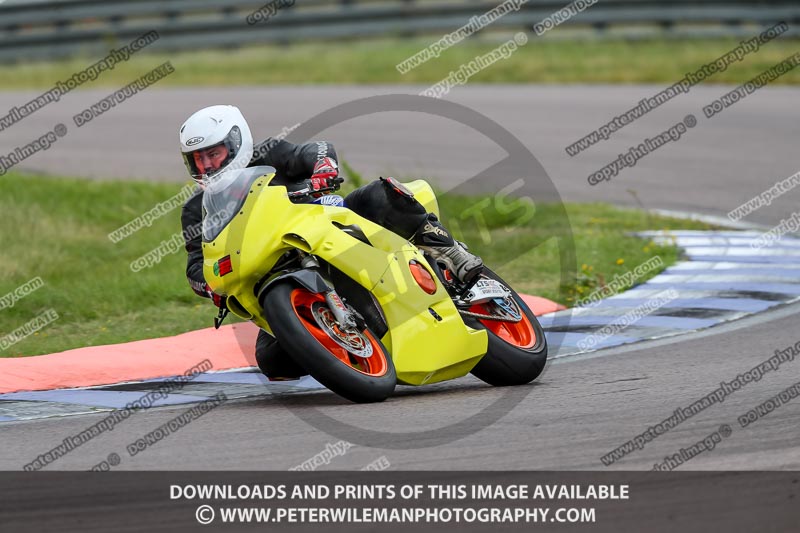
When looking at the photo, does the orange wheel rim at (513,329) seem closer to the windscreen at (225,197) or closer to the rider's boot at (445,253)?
the rider's boot at (445,253)

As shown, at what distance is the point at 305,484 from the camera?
491cm

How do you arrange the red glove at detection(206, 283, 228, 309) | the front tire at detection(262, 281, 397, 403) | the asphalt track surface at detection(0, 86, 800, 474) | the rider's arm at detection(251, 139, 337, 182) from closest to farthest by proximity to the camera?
the asphalt track surface at detection(0, 86, 800, 474) < the front tire at detection(262, 281, 397, 403) < the red glove at detection(206, 283, 228, 309) < the rider's arm at detection(251, 139, 337, 182)

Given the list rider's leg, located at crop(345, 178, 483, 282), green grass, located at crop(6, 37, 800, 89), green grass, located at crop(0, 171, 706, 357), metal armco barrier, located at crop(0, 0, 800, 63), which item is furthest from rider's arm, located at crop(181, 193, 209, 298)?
metal armco barrier, located at crop(0, 0, 800, 63)

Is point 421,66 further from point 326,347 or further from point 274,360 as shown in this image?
point 326,347

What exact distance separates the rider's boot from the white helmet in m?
1.05

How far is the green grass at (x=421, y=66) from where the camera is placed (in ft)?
68.6

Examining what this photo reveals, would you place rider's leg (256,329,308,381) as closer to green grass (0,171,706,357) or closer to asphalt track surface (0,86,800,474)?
asphalt track surface (0,86,800,474)

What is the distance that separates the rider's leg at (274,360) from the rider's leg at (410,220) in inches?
34.8

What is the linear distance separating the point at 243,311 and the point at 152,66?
1883 centimetres

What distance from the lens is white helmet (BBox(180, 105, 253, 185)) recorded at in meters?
6.49

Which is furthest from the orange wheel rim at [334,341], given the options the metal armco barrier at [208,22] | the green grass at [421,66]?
the metal armco barrier at [208,22]

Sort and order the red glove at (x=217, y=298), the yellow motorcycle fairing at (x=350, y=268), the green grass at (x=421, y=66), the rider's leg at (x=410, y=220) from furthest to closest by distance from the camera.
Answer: the green grass at (x=421, y=66) → the rider's leg at (x=410, y=220) → the red glove at (x=217, y=298) → the yellow motorcycle fairing at (x=350, y=268)

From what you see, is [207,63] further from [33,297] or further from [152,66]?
[33,297]

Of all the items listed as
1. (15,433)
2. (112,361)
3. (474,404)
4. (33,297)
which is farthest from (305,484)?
(33,297)
